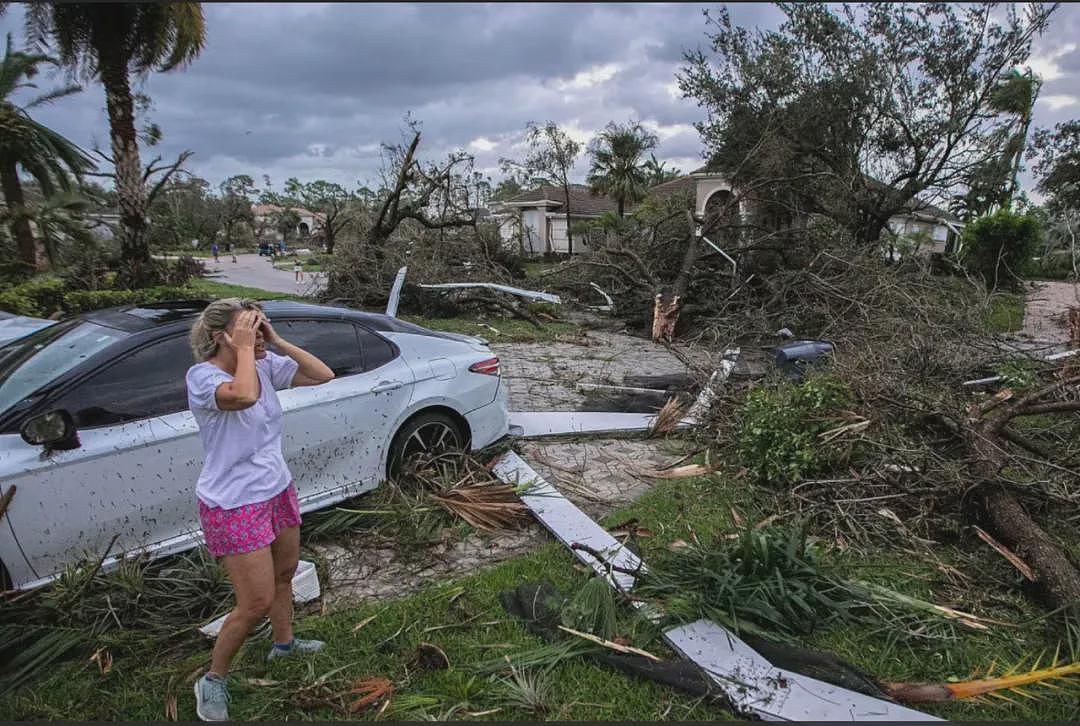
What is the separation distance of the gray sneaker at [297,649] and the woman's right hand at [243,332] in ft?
4.68

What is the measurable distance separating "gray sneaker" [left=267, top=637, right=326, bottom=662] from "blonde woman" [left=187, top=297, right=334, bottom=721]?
0.28m

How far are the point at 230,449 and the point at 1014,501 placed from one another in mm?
4482

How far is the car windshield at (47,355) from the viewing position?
3.15 meters

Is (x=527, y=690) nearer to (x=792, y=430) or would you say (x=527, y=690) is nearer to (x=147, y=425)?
(x=147, y=425)

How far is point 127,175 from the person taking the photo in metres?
12.3

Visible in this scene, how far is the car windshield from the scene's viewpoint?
3.15 m

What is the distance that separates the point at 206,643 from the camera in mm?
2973

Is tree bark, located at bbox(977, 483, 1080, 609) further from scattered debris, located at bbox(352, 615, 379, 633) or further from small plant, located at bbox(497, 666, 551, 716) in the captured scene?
scattered debris, located at bbox(352, 615, 379, 633)

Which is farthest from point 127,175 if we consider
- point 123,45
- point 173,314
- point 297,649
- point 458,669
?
point 458,669

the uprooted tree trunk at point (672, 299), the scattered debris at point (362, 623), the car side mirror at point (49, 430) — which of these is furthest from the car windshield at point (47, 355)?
the uprooted tree trunk at point (672, 299)

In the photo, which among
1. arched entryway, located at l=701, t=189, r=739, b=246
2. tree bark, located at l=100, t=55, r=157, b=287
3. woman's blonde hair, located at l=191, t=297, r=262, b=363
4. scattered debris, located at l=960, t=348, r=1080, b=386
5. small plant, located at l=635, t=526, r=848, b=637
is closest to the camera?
woman's blonde hair, located at l=191, t=297, r=262, b=363

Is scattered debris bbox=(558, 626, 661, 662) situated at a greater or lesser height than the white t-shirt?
lesser

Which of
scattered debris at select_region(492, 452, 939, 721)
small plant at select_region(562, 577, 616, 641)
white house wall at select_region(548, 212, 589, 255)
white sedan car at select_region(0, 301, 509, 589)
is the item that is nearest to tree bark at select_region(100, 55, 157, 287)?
white sedan car at select_region(0, 301, 509, 589)

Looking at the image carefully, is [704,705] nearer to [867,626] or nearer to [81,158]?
[867,626]
